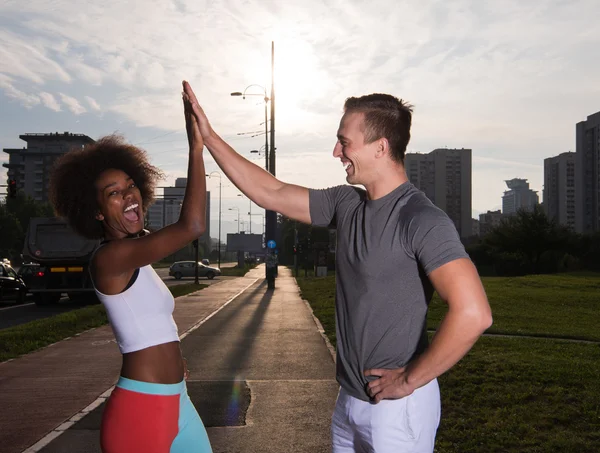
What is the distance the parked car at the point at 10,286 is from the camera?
2594 cm

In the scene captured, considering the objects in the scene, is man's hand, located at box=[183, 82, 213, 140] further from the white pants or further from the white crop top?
the white pants

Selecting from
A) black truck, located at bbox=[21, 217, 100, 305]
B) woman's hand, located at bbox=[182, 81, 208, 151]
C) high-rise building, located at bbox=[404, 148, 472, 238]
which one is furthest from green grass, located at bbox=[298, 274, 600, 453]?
→ high-rise building, located at bbox=[404, 148, 472, 238]

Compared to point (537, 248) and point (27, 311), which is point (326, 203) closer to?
point (27, 311)

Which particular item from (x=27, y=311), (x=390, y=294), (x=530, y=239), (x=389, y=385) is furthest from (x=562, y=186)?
(x=389, y=385)

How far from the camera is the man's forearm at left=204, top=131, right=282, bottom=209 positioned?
10.9 ft

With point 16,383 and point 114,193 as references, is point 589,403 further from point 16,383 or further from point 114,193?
point 16,383

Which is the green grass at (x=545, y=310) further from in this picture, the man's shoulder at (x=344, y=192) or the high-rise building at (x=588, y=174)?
the high-rise building at (x=588, y=174)

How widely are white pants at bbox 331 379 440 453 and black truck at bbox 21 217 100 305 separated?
23.5 metres

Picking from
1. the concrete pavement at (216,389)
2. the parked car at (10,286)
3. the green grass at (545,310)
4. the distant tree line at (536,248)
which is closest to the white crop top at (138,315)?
the concrete pavement at (216,389)

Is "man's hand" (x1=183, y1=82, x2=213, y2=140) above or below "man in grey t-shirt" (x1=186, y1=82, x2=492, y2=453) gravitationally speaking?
above

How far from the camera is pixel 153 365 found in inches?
109

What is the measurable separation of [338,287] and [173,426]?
856mm

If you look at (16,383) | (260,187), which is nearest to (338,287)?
(260,187)

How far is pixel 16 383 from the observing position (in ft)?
31.0
